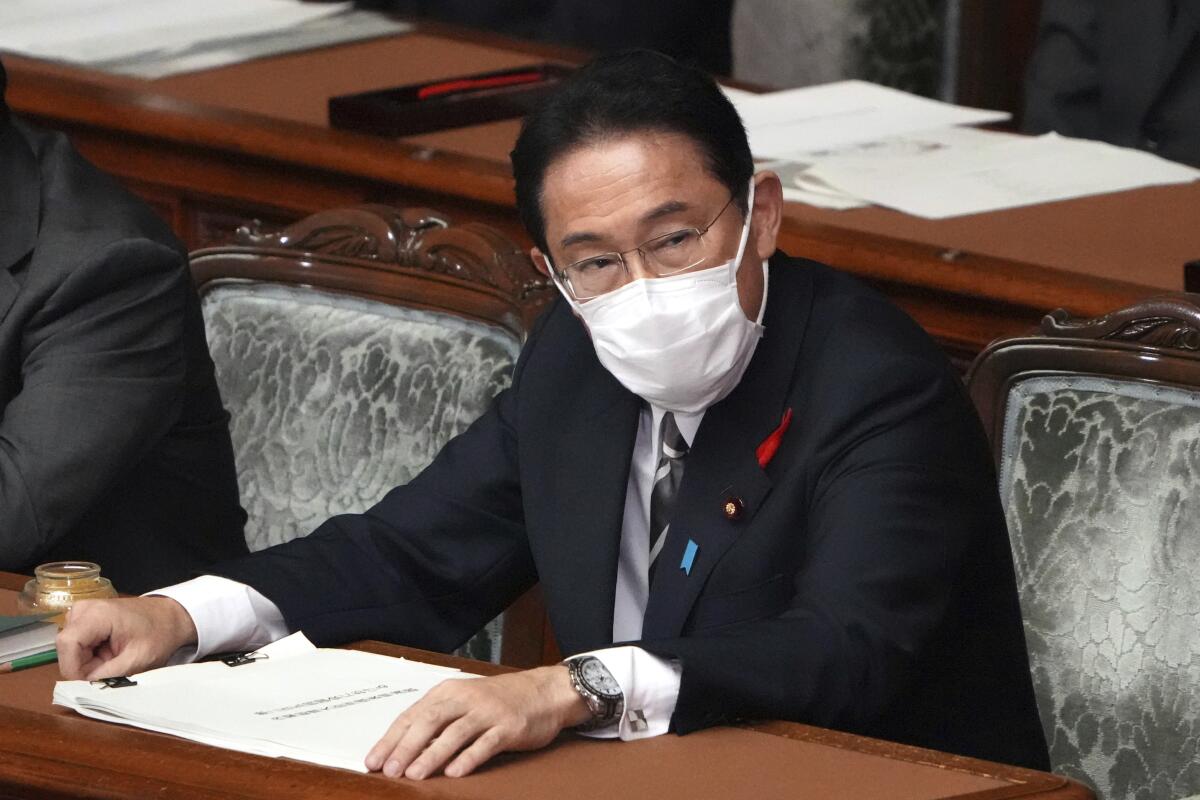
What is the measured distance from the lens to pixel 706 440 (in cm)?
215

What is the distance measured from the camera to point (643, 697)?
69.1 inches

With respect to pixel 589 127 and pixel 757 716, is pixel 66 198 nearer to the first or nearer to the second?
pixel 589 127

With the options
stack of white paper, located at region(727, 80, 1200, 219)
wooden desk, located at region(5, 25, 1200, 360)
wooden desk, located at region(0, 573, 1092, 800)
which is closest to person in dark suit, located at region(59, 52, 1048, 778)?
wooden desk, located at region(0, 573, 1092, 800)

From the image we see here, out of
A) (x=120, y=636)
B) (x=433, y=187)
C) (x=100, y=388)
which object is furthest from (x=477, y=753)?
(x=433, y=187)

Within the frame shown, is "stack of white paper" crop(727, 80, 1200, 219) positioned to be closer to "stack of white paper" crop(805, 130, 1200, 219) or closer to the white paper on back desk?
"stack of white paper" crop(805, 130, 1200, 219)

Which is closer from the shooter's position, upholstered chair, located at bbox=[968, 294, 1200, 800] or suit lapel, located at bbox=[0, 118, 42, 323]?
upholstered chair, located at bbox=[968, 294, 1200, 800]

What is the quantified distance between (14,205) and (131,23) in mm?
2366

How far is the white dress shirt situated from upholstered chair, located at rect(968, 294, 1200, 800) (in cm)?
40

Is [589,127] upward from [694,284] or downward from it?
upward

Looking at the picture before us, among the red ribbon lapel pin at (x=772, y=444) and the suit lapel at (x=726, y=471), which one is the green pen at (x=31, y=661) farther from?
the red ribbon lapel pin at (x=772, y=444)

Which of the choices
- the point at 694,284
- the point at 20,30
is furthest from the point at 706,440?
the point at 20,30

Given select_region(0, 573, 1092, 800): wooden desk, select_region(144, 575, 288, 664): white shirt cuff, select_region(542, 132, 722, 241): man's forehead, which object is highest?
select_region(542, 132, 722, 241): man's forehead

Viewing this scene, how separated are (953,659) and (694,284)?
1.46 ft

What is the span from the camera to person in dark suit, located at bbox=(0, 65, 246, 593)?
251cm
